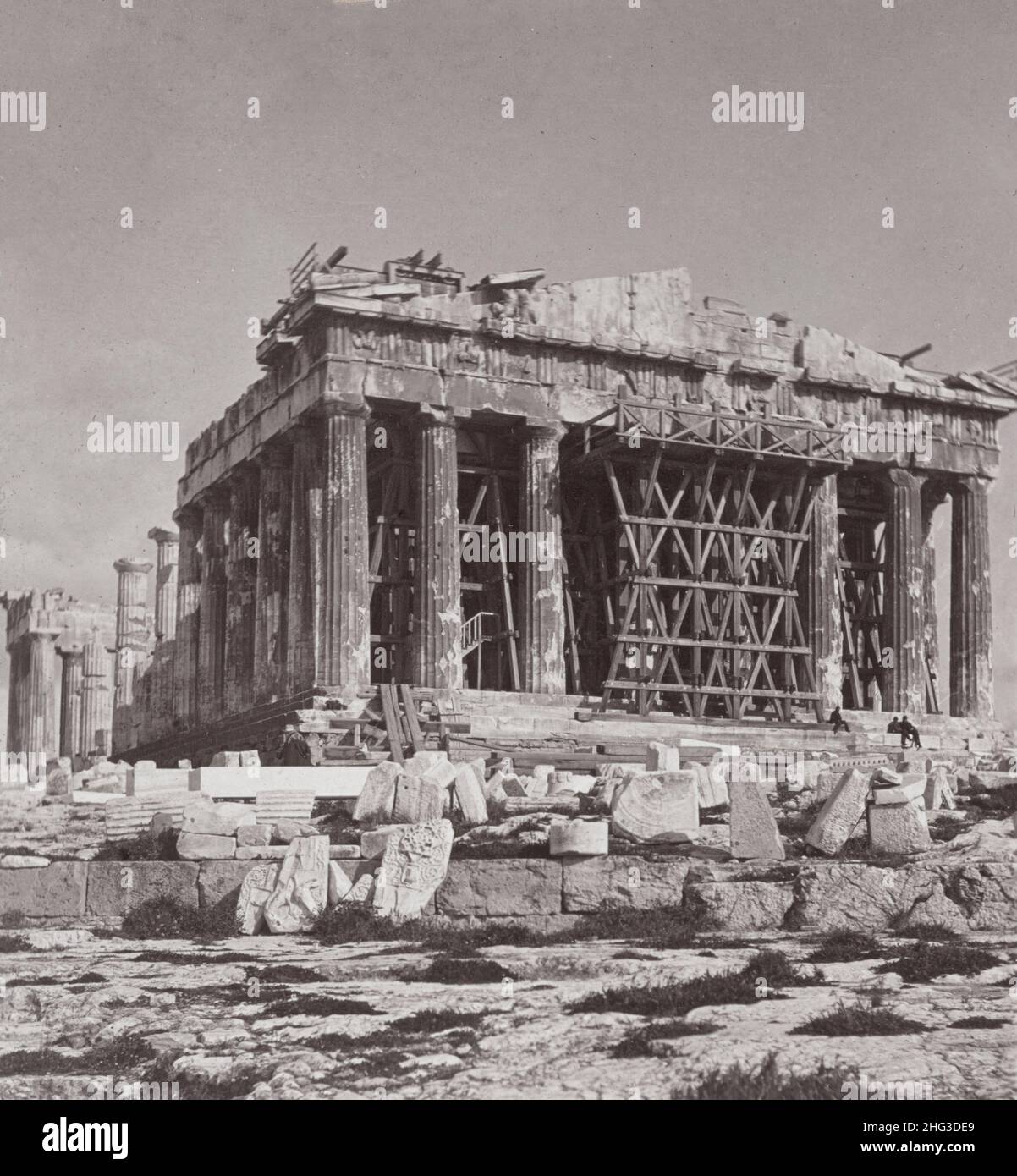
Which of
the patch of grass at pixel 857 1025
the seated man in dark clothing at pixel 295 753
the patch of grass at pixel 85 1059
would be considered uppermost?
the seated man in dark clothing at pixel 295 753

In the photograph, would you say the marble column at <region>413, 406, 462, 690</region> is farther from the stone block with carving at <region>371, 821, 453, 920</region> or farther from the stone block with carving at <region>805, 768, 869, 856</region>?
the stone block with carving at <region>371, 821, 453, 920</region>

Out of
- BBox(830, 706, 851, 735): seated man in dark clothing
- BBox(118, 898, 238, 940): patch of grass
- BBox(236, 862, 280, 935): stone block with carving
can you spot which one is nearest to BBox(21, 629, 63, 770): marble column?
BBox(830, 706, 851, 735): seated man in dark clothing

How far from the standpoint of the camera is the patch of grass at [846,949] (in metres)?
14.1

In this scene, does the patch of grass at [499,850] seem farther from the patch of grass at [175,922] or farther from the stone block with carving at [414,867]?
the patch of grass at [175,922]

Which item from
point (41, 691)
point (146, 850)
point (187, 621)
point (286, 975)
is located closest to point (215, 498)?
point (187, 621)

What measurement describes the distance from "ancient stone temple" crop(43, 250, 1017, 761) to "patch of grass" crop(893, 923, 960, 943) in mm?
20983

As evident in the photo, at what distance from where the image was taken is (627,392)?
40875 millimetres

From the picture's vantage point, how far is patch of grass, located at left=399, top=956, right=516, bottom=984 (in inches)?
531

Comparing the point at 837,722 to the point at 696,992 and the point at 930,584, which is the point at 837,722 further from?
the point at 696,992

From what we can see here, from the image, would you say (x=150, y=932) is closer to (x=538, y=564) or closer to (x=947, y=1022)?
(x=947, y=1022)

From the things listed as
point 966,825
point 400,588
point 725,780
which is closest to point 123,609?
point 400,588

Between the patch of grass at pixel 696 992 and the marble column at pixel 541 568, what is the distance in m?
25.5

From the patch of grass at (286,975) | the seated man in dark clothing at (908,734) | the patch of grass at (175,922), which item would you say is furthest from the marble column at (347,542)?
the patch of grass at (286,975)
